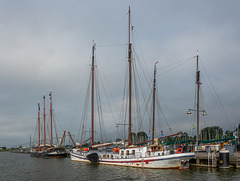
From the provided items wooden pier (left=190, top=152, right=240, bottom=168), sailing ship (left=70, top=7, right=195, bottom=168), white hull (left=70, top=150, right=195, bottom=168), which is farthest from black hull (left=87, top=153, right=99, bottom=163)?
wooden pier (left=190, top=152, right=240, bottom=168)

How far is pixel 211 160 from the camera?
4284cm

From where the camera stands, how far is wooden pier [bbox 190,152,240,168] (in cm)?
4069

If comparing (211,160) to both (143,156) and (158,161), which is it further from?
(143,156)

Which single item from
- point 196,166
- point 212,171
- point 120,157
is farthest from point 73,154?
point 212,171

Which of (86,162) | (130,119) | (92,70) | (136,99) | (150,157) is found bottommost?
(86,162)

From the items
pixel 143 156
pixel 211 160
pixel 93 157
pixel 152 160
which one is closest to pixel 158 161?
pixel 152 160

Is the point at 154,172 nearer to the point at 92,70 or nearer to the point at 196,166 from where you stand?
the point at 196,166

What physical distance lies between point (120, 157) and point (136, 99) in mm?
11774

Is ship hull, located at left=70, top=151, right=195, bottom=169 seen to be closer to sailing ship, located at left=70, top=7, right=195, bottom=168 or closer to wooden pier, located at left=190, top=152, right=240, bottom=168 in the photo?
sailing ship, located at left=70, top=7, right=195, bottom=168

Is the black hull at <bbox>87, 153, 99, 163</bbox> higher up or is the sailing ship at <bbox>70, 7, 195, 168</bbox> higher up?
the sailing ship at <bbox>70, 7, 195, 168</bbox>

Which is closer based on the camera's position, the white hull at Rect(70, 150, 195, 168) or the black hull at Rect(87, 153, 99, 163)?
the white hull at Rect(70, 150, 195, 168)

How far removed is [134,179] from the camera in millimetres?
35156

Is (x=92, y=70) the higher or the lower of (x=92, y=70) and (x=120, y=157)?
the higher

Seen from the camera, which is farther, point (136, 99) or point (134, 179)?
point (136, 99)
